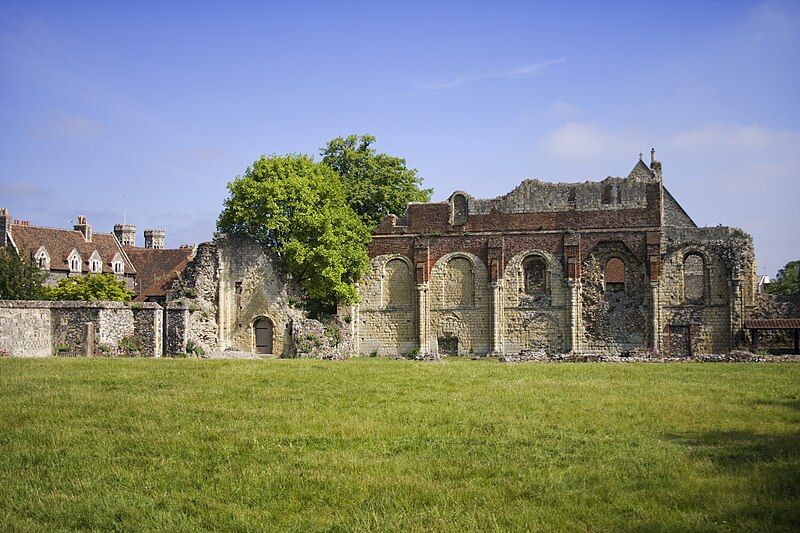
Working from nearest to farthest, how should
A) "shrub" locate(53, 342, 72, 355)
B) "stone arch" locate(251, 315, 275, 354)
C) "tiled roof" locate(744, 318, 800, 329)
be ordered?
"shrub" locate(53, 342, 72, 355) → "tiled roof" locate(744, 318, 800, 329) → "stone arch" locate(251, 315, 275, 354)

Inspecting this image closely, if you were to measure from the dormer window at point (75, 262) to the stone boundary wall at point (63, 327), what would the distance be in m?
33.6

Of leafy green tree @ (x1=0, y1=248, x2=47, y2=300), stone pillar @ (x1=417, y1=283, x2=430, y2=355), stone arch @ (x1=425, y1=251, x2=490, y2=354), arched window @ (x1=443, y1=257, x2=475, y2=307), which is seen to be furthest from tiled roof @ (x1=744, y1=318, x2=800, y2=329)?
leafy green tree @ (x1=0, y1=248, x2=47, y2=300)

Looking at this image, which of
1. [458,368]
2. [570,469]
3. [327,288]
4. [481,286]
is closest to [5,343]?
[327,288]

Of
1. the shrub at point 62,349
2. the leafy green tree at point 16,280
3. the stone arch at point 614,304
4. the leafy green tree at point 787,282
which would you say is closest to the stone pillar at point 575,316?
the stone arch at point 614,304

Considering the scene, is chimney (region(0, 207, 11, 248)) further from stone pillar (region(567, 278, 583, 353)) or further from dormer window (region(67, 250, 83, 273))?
stone pillar (region(567, 278, 583, 353))

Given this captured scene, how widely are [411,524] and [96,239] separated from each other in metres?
64.5

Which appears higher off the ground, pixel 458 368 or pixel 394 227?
pixel 394 227

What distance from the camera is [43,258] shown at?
63094 mm

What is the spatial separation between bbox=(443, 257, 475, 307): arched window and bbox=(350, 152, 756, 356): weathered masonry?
0.17 ft

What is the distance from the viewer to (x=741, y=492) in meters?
Answer: 9.88

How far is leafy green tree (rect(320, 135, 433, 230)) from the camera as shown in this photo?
156ft

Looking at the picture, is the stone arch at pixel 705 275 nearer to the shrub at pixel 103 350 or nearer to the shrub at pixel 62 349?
the shrub at pixel 103 350

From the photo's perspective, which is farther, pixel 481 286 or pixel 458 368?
pixel 481 286

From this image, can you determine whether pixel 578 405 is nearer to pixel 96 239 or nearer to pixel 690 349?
pixel 690 349
